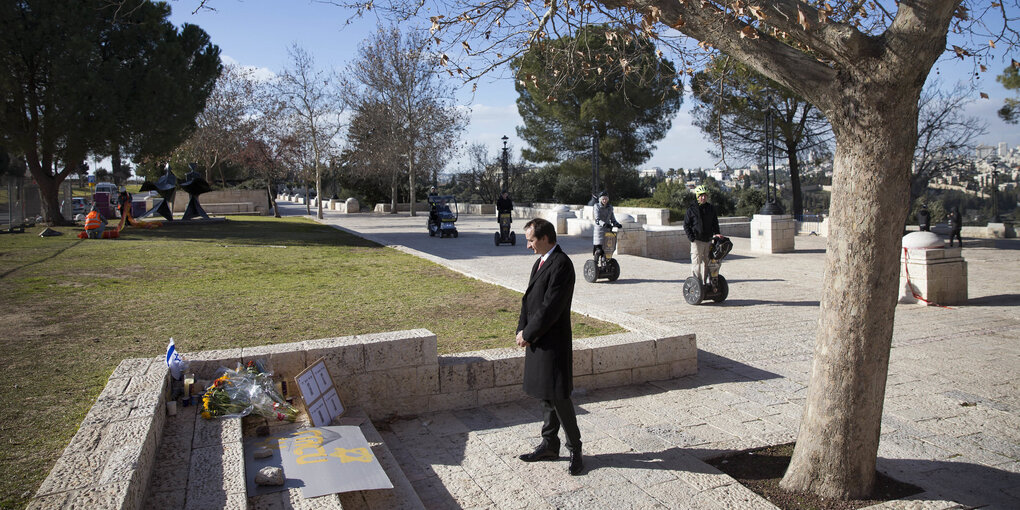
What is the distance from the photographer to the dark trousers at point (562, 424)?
4.25m

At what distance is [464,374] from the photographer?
5.50 metres

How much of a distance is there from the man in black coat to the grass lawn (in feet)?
7.22

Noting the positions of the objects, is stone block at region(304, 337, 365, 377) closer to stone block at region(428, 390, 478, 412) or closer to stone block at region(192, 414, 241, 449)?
stone block at region(428, 390, 478, 412)

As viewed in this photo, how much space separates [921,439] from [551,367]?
2.75 meters

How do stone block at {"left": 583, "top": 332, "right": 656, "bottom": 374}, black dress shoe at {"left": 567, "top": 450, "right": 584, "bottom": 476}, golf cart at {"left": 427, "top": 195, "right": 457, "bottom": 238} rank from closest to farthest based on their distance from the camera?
1. black dress shoe at {"left": 567, "top": 450, "right": 584, "bottom": 476}
2. stone block at {"left": 583, "top": 332, "right": 656, "bottom": 374}
3. golf cart at {"left": 427, "top": 195, "right": 457, "bottom": 238}

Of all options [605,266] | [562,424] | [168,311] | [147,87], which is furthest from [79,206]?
[562,424]

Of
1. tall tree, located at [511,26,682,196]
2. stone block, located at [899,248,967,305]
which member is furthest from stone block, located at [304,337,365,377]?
tall tree, located at [511,26,682,196]

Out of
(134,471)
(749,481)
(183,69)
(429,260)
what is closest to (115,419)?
(134,471)

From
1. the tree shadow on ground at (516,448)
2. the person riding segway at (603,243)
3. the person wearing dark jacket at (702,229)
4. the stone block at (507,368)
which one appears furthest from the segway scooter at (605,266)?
the stone block at (507,368)

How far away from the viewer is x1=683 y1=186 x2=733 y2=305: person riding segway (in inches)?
383

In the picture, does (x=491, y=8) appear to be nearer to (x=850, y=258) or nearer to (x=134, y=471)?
(x=850, y=258)

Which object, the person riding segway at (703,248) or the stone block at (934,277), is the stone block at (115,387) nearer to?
the person riding segway at (703,248)

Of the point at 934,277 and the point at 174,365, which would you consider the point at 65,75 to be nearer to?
the point at 174,365

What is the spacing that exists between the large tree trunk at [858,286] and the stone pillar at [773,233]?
1508 cm
